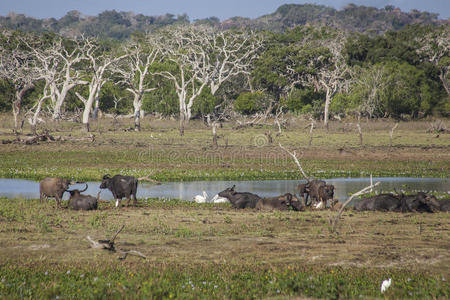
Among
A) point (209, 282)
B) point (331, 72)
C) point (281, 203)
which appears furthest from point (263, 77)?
point (209, 282)

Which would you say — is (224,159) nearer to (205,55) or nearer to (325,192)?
(325,192)

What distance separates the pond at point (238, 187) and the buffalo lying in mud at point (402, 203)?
3234 millimetres

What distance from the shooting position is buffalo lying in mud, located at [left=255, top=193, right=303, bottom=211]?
17.8 metres

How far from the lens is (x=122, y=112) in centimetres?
8288

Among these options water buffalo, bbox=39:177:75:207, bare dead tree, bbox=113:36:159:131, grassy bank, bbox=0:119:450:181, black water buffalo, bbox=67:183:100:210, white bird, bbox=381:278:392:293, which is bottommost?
grassy bank, bbox=0:119:450:181

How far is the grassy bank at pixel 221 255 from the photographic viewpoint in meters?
8.91

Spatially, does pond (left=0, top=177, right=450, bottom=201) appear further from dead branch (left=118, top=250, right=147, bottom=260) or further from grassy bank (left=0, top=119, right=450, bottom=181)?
dead branch (left=118, top=250, right=147, bottom=260)

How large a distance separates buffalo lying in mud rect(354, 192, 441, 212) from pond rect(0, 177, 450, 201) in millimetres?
3234

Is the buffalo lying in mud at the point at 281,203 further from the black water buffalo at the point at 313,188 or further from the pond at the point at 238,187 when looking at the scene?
the pond at the point at 238,187

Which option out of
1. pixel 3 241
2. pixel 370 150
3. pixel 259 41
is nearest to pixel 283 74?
pixel 259 41

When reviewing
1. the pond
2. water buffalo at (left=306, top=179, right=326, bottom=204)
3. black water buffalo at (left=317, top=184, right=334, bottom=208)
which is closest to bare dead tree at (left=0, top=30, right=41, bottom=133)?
the pond

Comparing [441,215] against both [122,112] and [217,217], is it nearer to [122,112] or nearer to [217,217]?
[217,217]

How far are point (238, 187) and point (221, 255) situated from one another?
44.7 ft

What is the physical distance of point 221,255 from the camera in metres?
11.3
